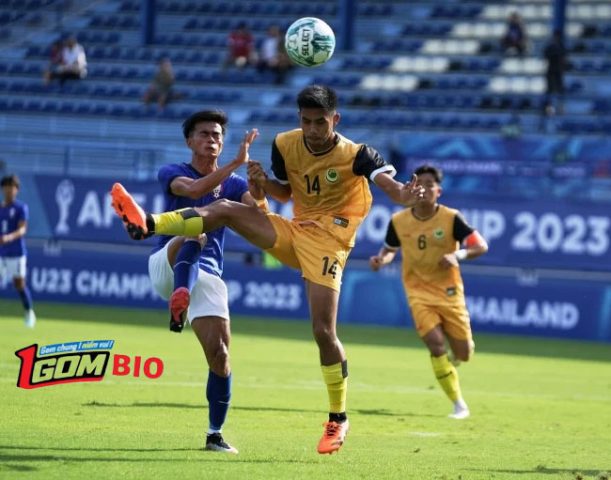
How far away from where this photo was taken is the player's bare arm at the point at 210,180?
30.6 feet

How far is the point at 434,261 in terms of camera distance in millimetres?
14539

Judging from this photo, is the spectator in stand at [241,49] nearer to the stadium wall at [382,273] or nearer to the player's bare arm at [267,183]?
the stadium wall at [382,273]

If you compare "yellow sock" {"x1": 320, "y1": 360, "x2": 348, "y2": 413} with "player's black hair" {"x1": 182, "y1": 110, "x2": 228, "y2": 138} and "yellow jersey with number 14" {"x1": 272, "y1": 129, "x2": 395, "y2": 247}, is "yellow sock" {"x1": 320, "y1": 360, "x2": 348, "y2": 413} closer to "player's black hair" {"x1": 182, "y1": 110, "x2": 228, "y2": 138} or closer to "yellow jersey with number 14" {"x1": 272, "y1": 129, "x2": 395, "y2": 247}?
"yellow jersey with number 14" {"x1": 272, "y1": 129, "x2": 395, "y2": 247}

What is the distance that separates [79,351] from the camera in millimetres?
10219

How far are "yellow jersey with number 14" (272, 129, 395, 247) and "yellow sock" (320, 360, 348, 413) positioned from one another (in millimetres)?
915

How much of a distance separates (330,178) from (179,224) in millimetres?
1210

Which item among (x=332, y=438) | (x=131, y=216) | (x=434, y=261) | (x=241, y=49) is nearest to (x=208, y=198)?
(x=131, y=216)

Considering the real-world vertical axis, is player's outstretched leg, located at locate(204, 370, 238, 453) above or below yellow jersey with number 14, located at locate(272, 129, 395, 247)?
below

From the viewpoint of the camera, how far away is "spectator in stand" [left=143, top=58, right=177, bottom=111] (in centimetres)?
3509

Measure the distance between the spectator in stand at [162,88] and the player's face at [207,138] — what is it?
25531mm

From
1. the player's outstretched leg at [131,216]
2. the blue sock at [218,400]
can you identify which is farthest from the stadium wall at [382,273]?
the player's outstretched leg at [131,216]

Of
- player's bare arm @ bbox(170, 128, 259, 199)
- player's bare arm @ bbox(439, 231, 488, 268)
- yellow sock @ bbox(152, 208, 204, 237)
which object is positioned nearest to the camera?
yellow sock @ bbox(152, 208, 204, 237)

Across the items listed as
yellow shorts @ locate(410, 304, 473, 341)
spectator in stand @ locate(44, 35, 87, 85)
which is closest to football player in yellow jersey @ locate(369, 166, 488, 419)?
yellow shorts @ locate(410, 304, 473, 341)

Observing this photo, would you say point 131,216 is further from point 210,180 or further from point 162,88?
point 162,88
